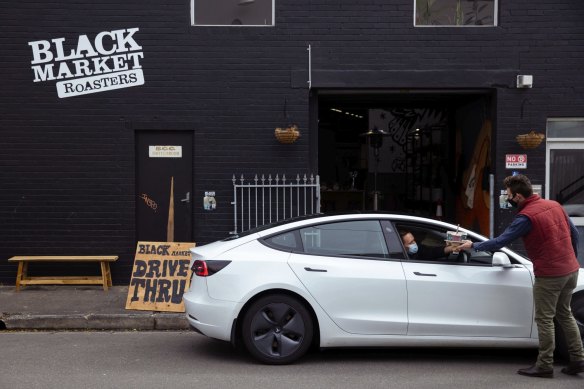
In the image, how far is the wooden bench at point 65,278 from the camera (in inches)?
381

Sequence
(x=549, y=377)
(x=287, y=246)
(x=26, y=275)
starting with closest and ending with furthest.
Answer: (x=549, y=377) → (x=287, y=246) → (x=26, y=275)

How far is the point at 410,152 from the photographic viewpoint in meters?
15.9

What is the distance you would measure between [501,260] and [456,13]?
5528 millimetres

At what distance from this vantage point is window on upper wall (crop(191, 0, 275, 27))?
10164mm

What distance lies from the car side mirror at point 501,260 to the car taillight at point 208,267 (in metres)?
2.54

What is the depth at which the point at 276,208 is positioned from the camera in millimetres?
10203

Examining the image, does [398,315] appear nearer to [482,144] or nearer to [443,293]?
[443,293]

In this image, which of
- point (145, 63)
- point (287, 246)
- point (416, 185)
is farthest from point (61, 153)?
point (416, 185)

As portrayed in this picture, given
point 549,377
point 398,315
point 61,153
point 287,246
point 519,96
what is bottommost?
point 549,377

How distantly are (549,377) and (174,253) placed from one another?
491 centimetres

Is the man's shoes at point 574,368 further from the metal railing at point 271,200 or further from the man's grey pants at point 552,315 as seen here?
the metal railing at point 271,200

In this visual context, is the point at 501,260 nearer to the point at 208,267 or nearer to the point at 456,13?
the point at 208,267

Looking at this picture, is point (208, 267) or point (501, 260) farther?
point (208, 267)

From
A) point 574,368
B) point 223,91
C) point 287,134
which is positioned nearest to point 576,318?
point 574,368
